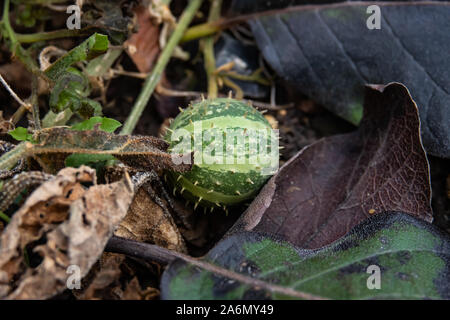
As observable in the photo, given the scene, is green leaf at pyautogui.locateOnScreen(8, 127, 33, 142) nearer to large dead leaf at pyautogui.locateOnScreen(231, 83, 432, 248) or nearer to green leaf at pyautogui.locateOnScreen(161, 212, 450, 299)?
green leaf at pyautogui.locateOnScreen(161, 212, 450, 299)

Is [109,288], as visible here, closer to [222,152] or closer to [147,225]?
[147,225]

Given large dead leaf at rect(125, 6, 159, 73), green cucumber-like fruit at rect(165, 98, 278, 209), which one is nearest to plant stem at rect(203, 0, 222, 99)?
large dead leaf at rect(125, 6, 159, 73)

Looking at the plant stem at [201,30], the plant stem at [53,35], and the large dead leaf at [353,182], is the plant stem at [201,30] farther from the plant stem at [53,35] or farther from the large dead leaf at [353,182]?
the large dead leaf at [353,182]

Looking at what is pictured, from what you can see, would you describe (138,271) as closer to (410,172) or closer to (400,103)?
(410,172)
